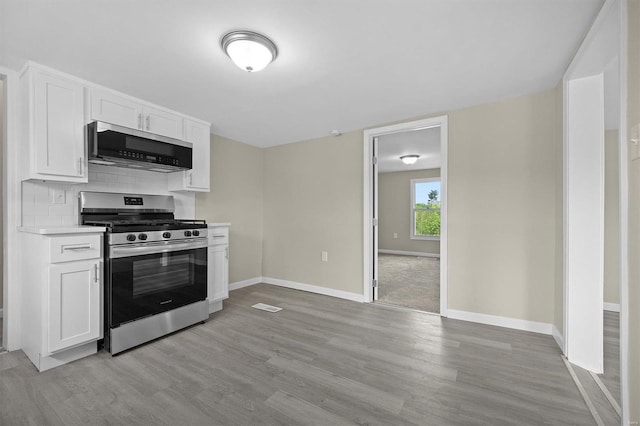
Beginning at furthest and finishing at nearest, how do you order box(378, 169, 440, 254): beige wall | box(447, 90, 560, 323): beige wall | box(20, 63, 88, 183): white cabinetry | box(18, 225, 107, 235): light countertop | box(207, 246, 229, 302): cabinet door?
box(378, 169, 440, 254): beige wall < box(207, 246, 229, 302): cabinet door < box(447, 90, 560, 323): beige wall < box(20, 63, 88, 183): white cabinetry < box(18, 225, 107, 235): light countertop

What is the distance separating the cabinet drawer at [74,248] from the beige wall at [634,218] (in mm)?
3197

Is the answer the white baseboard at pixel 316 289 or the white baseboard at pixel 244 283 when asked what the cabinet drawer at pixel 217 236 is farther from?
the white baseboard at pixel 316 289

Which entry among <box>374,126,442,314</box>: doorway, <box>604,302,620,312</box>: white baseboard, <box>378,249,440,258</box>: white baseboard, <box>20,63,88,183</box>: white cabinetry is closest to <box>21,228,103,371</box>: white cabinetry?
<box>20,63,88,183</box>: white cabinetry

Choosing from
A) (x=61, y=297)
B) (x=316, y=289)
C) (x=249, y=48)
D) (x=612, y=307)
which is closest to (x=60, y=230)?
(x=61, y=297)

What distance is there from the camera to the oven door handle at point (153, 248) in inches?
88.4

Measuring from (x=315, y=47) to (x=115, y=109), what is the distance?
194 centimetres

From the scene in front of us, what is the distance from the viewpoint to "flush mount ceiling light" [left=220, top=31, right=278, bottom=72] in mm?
1812

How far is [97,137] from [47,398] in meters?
1.85

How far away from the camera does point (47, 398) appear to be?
1.71 metres

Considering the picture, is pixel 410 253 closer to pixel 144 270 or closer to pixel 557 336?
pixel 557 336

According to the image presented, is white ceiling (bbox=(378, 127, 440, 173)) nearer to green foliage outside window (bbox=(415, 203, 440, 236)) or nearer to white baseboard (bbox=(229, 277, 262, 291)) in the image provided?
green foliage outside window (bbox=(415, 203, 440, 236))

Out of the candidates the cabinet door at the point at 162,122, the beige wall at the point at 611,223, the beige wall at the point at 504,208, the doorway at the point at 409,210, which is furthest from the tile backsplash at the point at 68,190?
the beige wall at the point at 611,223

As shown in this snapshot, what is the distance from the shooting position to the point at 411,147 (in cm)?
525

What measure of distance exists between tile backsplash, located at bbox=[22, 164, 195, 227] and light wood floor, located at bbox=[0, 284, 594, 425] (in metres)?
1.08
